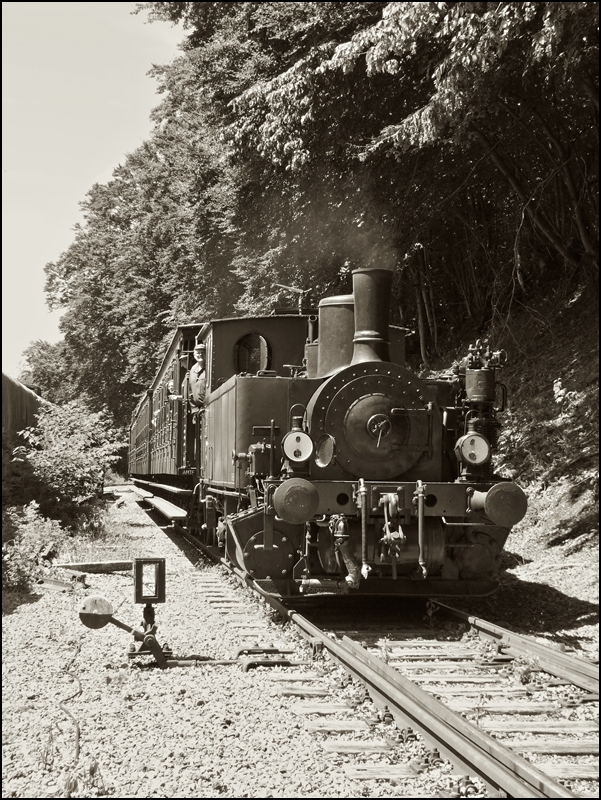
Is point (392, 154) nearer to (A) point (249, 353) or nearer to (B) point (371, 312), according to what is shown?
(A) point (249, 353)

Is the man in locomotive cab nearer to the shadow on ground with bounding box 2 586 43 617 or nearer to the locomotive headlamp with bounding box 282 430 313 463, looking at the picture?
the shadow on ground with bounding box 2 586 43 617

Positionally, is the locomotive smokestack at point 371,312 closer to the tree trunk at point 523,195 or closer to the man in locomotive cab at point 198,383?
the man in locomotive cab at point 198,383

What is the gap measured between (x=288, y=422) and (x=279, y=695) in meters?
2.88

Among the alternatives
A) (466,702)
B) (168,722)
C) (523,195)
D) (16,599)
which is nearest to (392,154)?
(523,195)

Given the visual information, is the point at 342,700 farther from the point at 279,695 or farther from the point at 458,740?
the point at 458,740

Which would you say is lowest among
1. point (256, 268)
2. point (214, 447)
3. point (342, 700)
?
point (342, 700)

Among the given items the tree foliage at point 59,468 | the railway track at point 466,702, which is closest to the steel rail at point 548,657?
the railway track at point 466,702

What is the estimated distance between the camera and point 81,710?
15.8 feet

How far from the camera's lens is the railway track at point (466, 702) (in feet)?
12.5

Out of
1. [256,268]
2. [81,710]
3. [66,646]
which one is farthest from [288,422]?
[256,268]

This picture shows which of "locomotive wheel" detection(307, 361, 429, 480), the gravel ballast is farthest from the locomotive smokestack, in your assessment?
the gravel ballast

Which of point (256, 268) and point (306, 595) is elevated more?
point (256, 268)

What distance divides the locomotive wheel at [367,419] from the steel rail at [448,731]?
1.67 m

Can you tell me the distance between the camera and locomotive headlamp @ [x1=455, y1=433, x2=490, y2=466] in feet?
23.2
